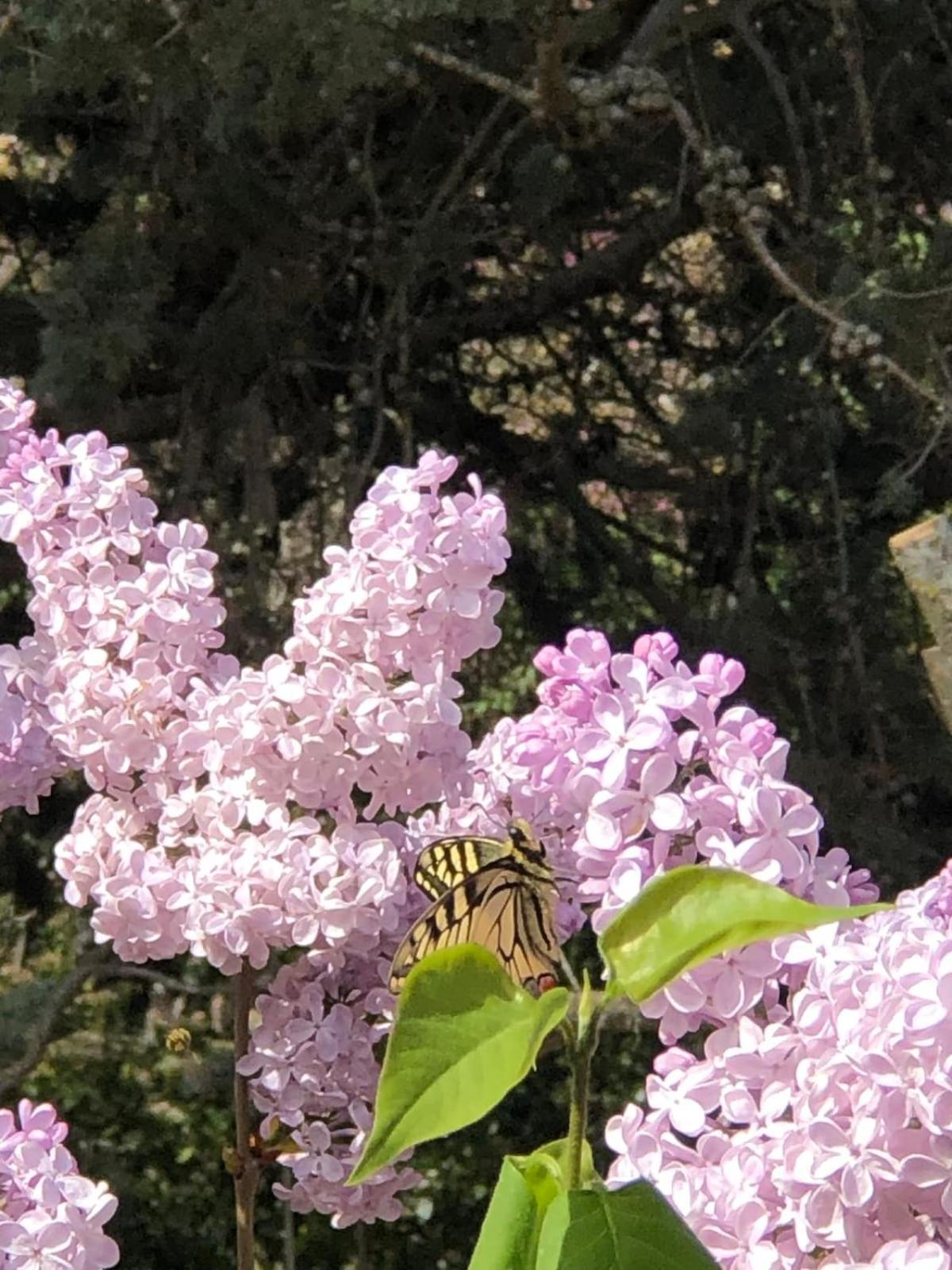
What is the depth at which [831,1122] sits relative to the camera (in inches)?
20.3

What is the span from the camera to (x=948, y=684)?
2.08 feet

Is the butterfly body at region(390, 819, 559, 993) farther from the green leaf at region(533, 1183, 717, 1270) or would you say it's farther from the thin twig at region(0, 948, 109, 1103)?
the thin twig at region(0, 948, 109, 1103)

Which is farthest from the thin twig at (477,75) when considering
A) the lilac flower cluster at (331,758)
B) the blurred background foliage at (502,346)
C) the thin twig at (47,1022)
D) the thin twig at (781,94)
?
the thin twig at (47,1022)

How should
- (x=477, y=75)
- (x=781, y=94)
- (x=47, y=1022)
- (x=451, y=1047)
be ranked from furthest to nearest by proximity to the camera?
1. (x=781, y=94)
2. (x=47, y=1022)
3. (x=477, y=75)
4. (x=451, y=1047)

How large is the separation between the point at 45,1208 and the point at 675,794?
32cm

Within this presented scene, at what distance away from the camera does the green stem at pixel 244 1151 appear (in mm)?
772

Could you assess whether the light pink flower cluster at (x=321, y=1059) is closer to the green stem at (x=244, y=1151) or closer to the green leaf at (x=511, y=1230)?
the green stem at (x=244, y=1151)

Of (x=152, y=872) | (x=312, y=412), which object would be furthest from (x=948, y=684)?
(x=312, y=412)

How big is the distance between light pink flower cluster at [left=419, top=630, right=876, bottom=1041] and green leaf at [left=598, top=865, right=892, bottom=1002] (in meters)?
0.13

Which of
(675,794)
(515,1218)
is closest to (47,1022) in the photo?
(675,794)

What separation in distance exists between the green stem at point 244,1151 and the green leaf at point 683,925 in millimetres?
381

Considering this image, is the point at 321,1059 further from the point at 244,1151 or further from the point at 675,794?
the point at 675,794

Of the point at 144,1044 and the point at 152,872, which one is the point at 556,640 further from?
the point at 152,872

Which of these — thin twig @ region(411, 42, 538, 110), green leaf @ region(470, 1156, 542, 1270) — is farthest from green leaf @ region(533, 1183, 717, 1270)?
thin twig @ region(411, 42, 538, 110)
